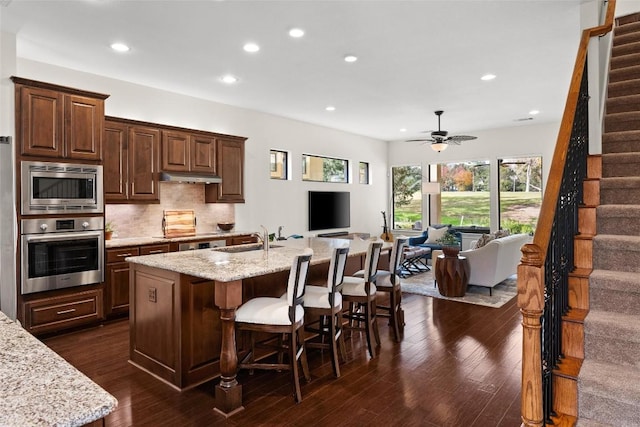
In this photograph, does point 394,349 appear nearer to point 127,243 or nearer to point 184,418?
point 184,418

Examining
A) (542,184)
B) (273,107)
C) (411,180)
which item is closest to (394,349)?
(273,107)

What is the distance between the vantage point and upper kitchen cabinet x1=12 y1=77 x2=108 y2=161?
395 centimetres

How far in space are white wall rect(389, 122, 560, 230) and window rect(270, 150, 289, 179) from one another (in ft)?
12.8

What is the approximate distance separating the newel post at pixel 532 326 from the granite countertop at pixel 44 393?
59.9 inches

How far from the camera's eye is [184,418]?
2584mm

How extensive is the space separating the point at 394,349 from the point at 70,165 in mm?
3864

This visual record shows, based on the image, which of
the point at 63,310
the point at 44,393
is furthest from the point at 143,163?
the point at 44,393

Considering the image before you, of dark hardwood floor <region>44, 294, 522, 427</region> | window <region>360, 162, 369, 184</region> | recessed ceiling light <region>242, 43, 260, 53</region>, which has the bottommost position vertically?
dark hardwood floor <region>44, 294, 522, 427</region>

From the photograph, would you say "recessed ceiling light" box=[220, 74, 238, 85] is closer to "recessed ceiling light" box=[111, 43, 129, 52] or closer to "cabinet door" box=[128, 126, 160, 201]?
"cabinet door" box=[128, 126, 160, 201]

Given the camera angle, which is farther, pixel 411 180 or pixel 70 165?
pixel 411 180

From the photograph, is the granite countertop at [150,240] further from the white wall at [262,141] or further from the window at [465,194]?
the window at [465,194]

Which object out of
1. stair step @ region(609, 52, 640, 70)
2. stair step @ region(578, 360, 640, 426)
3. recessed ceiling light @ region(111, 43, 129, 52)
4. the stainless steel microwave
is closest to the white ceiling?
recessed ceiling light @ region(111, 43, 129, 52)

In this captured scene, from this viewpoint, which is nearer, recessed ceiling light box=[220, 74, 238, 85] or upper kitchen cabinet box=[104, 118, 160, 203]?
upper kitchen cabinet box=[104, 118, 160, 203]

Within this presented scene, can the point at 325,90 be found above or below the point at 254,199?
above
